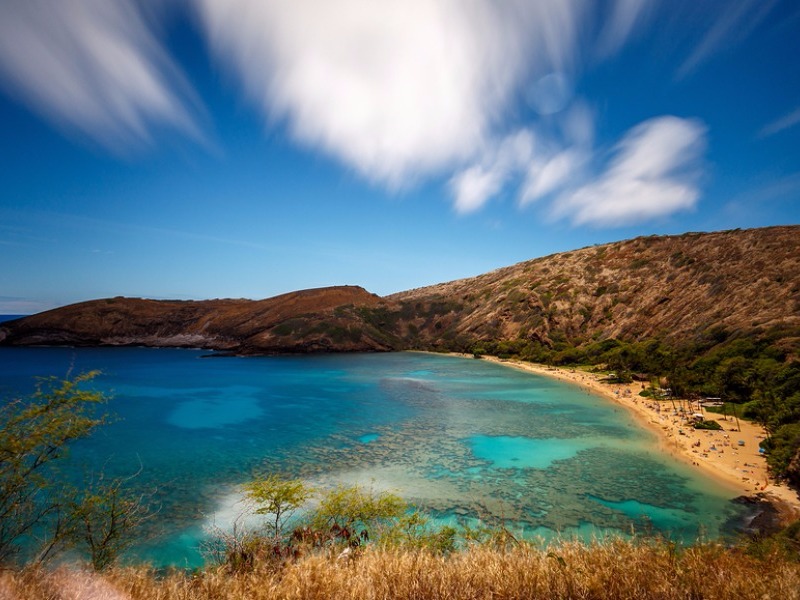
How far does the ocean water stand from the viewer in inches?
876

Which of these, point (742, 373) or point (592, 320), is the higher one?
point (592, 320)

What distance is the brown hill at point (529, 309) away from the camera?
68.0 m

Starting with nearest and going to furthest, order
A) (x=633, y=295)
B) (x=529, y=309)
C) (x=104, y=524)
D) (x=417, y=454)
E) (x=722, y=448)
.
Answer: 1. (x=104, y=524)
2. (x=722, y=448)
3. (x=417, y=454)
4. (x=633, y=295)
5. (x=529, y=309)

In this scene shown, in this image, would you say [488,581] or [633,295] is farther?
[633,295]

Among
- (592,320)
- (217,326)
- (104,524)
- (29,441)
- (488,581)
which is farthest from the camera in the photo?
(217,326)

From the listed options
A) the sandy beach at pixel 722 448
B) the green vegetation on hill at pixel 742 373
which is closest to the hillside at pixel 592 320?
the green vegetation on hill at pixel 742 373

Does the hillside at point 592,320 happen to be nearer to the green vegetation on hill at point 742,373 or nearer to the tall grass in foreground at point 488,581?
the green vegetation on hill at point 742,373

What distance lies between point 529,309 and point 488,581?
11412 centimetres

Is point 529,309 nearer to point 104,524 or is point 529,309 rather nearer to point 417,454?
point 417,454

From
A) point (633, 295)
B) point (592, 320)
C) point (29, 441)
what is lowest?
point (29, 441)

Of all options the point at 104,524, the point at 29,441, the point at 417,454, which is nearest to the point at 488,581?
the point at 104,524

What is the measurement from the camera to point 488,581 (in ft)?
20.5

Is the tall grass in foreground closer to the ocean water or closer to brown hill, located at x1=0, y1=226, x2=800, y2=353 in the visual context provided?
the ocean water

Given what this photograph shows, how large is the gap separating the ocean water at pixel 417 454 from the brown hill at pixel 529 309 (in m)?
31.1
